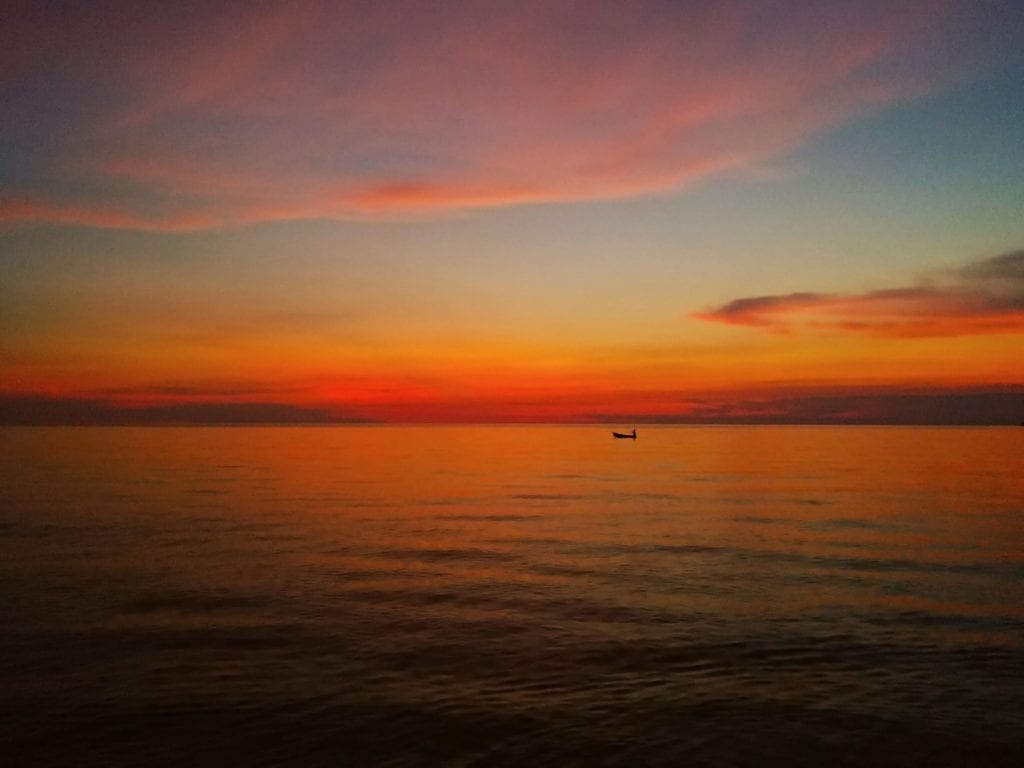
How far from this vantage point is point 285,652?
18.2 m

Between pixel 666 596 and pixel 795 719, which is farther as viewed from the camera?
pixel 666 596

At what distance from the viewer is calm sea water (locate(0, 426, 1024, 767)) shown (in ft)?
43.4

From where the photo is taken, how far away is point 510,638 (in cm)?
1948

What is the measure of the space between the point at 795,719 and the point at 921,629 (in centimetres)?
883

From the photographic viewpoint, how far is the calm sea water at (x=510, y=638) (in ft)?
43.4

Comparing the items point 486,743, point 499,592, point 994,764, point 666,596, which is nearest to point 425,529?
point 499,592

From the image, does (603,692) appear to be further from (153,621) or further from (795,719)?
(153,621)

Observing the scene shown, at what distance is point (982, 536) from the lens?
36.8 m

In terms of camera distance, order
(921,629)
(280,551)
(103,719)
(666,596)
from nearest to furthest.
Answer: (103,719) < (921,629) < (666,596) < (280,551)

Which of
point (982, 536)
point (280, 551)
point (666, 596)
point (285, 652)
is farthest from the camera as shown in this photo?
point (982, 536)

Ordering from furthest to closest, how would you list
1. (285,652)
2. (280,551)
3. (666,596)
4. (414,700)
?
(280,551)
(666,596)
(285,652)
(414,700)

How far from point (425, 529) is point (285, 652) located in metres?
21.3

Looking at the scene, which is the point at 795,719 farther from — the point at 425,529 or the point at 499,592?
the point at 425,529

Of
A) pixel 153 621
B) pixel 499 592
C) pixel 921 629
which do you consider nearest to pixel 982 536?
pixel 921 629
